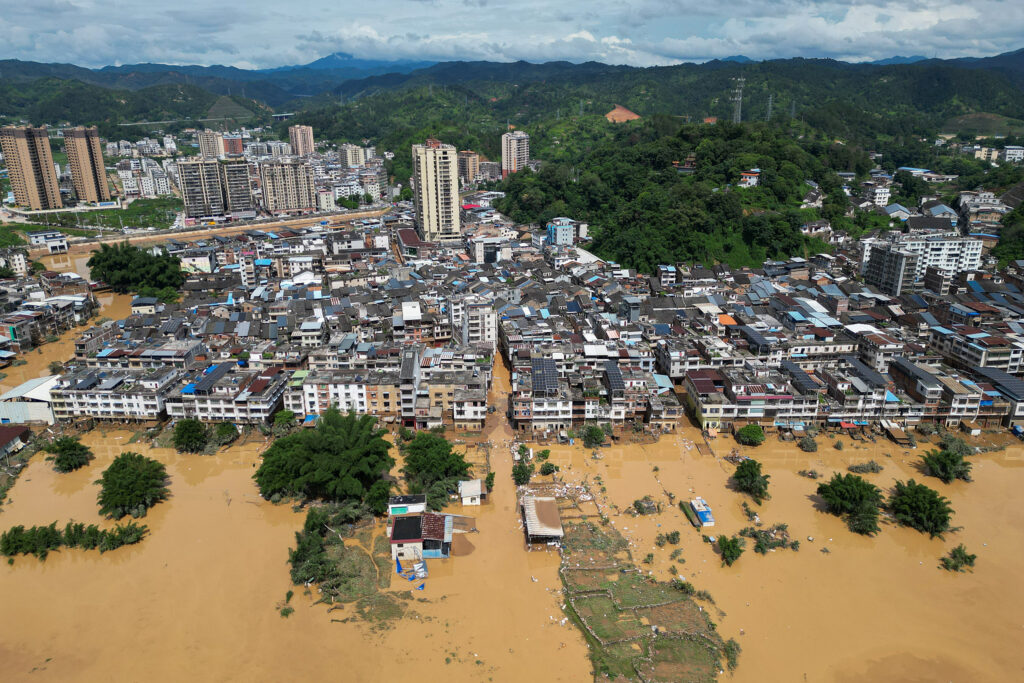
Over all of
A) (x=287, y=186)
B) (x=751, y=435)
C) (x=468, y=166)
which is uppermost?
(x=468, y=166)

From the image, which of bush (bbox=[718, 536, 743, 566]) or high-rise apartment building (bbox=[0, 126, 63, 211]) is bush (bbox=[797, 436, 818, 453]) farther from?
high-rise apartment building (bbox=[0, 126, 63, 211])

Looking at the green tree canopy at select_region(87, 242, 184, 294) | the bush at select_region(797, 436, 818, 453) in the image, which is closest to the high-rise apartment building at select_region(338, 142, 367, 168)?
the green tree canopy at select_region(87, 242, 184, 294)

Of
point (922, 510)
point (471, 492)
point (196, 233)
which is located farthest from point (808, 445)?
point (196, 233)

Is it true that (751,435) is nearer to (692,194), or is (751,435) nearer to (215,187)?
(692,194)

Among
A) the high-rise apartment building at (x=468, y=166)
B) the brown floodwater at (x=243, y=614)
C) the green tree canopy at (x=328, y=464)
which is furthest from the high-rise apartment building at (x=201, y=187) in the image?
the green tree canopy at (x=328, y=464)

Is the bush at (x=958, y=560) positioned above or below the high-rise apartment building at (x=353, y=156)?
below

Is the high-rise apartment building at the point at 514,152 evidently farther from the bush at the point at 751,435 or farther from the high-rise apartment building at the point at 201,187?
the bush at the point at 751,435
